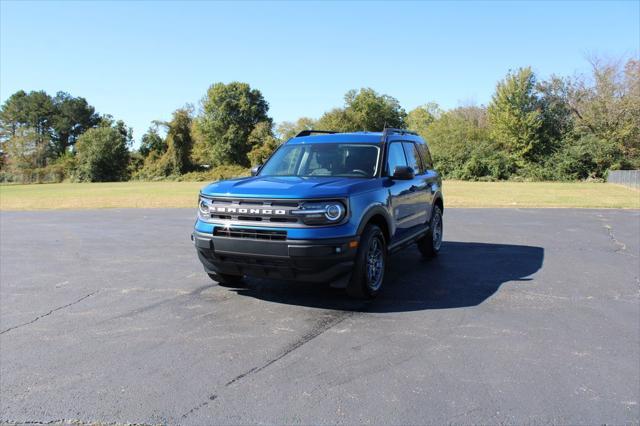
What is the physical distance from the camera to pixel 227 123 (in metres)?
75.5

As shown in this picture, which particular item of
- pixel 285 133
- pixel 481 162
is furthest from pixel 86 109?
pixel 481 162

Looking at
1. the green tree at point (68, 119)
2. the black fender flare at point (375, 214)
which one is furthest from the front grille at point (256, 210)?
the green tree at point (68, 119)

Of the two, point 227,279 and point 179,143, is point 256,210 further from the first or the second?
point 179,143

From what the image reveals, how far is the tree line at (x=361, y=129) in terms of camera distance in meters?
46.8

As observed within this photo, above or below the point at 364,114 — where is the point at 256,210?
below

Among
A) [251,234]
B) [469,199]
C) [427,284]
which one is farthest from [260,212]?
[469,199]

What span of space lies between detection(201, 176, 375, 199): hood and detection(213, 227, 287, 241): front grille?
0.38 metres

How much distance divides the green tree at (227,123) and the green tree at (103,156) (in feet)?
39.0

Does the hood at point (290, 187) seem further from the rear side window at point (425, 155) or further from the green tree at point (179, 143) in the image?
the green tree at point (179, 143)

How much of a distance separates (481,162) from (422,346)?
49410 millimetres

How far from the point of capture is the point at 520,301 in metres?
5.81

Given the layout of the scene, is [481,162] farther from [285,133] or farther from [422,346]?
[422,346]

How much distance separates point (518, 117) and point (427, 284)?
48.9 meters

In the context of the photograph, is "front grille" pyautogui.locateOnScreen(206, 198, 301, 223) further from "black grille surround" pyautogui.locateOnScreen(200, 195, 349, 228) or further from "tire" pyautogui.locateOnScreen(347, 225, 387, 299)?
"tire" pyautogui.locateOnScreen(347, 225, 387, 299)
